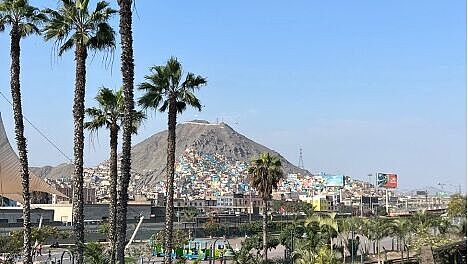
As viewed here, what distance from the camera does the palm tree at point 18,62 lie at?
755 inches

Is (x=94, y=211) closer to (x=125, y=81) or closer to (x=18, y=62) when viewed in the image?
(x=18, y=62)

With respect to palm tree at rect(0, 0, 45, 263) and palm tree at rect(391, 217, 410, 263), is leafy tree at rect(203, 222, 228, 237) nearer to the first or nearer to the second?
palm tree at rect(391, 217, 410, 263)

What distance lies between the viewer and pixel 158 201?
18775cm

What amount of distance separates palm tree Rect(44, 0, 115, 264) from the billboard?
172580mm

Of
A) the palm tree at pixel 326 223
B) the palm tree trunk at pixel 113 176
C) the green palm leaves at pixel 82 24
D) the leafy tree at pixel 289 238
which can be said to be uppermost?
the green palm leaves at pixel 82 24

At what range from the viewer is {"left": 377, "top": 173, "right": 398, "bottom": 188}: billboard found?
185m

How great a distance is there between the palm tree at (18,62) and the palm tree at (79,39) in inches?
28.2

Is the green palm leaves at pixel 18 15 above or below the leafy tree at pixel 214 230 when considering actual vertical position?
above

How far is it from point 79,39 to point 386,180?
17478cm

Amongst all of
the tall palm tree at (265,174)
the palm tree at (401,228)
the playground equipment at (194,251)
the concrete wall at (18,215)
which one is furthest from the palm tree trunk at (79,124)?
the concrete wall at (18,215)

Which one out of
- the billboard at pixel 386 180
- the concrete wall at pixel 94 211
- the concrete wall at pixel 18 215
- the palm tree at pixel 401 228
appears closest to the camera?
the palm tree at pixel 401 228

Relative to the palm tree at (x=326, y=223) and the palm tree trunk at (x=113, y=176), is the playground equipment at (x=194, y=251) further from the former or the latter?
the palm tree trunk at (x=113, y=176)

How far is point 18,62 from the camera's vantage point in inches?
757

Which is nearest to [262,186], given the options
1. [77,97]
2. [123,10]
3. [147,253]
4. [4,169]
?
[147,253]
